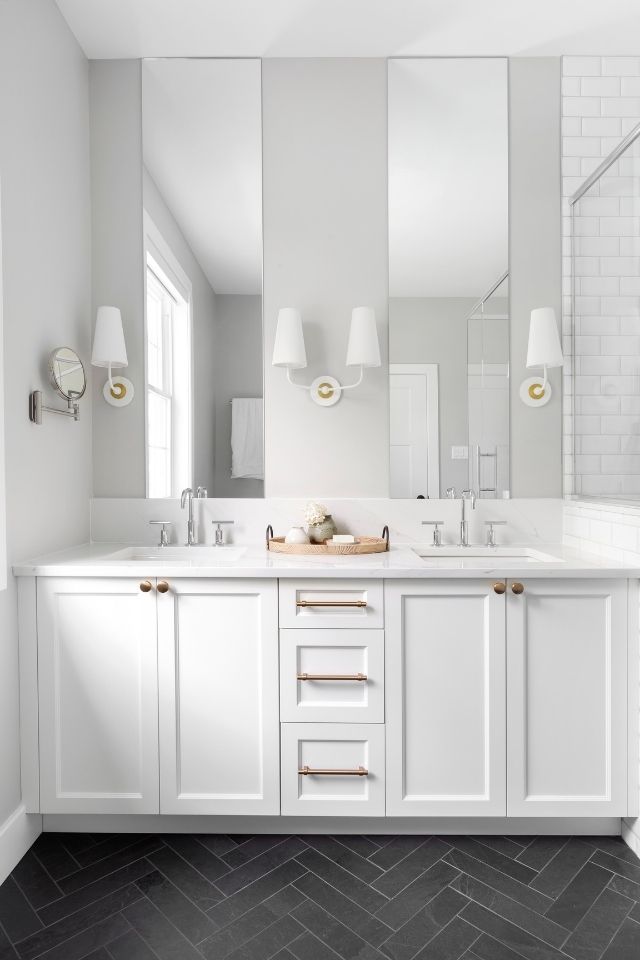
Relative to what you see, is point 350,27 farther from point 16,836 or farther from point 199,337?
point 16,836

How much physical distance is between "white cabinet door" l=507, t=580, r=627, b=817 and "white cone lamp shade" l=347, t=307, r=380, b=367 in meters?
1.03

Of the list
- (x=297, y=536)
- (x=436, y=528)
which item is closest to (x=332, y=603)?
(x=297, y=536)

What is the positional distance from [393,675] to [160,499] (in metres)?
1.20

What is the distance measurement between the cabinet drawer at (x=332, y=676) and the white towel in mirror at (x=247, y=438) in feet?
2.68

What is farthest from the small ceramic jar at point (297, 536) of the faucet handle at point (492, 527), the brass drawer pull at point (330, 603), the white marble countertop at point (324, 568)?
the faucet handle at point (492, 527)

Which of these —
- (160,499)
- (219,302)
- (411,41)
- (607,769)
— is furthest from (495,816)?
(411,41)

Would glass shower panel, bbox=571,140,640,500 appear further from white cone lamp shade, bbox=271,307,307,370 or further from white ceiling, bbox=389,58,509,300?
white cone lamp shade, bbox=271,307,307,370

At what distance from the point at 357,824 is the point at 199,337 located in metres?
1.89

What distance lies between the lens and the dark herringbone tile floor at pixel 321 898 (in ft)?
4.91

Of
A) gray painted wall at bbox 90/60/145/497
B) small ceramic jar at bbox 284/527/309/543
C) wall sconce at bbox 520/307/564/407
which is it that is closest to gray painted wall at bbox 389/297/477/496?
wall sconce at bbox 520/307/564/407

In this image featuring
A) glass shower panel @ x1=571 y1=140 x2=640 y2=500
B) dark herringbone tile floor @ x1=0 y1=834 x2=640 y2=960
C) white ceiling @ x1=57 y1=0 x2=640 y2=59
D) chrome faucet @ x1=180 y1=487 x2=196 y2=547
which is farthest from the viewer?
chrome faucet @ x1=180 y1=487 x2=196 y2=547

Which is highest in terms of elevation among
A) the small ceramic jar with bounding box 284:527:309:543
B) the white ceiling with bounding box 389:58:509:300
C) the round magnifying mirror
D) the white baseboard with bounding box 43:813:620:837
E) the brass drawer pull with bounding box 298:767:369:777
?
the white ceiling with bounding box 389:58:509:300

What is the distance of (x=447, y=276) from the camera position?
2.46 metres

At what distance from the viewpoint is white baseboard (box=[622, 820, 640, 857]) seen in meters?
1.85
